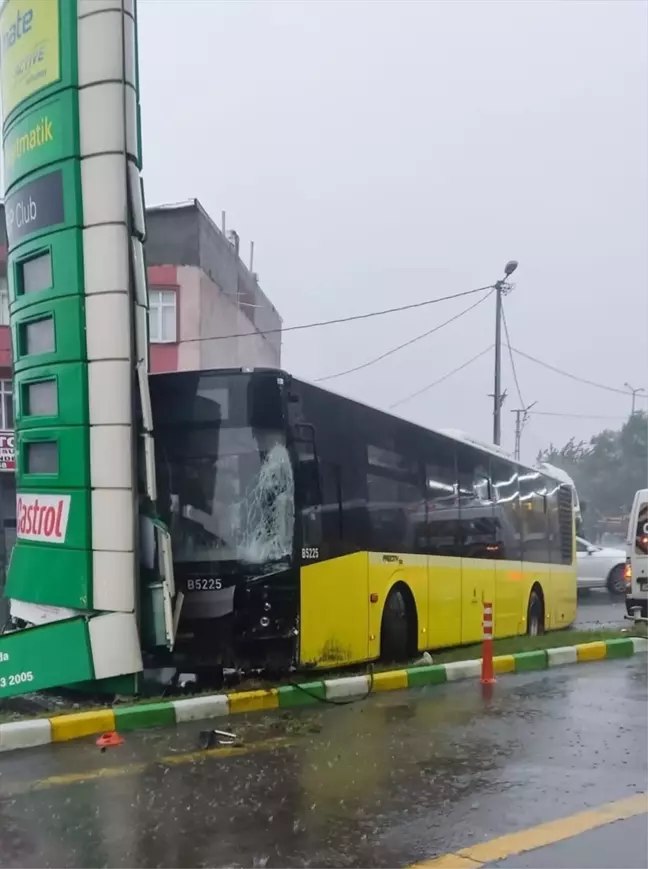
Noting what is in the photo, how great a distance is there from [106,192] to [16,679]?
4392 millimetres

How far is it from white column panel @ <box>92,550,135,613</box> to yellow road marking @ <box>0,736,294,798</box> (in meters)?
2.04

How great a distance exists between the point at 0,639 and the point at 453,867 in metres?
5.65

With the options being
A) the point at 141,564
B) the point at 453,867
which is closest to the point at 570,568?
the point at 141,564

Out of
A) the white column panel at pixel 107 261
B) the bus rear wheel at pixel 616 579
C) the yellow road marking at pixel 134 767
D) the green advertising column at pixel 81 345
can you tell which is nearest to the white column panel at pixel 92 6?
the green advertising column at pixel 81 345

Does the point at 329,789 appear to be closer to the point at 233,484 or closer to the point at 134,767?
the point at 134,767

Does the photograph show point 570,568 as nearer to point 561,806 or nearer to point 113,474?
point 113,474

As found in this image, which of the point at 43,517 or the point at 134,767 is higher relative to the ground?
the point at 43,517

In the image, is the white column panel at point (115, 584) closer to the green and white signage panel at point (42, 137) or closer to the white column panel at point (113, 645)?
the white column panel at point (113, 645)

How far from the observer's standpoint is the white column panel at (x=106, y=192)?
8.71 m

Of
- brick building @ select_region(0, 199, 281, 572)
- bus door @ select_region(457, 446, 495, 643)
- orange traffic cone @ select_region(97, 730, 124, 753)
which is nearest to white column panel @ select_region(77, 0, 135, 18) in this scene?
orange traffic cone @ select_region(97, 730, 124, 753)

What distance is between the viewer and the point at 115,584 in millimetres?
8570

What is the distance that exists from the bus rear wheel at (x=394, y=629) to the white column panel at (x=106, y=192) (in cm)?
508

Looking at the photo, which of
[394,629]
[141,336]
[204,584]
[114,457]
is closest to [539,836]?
[204,584]

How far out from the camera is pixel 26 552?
9500 mm
